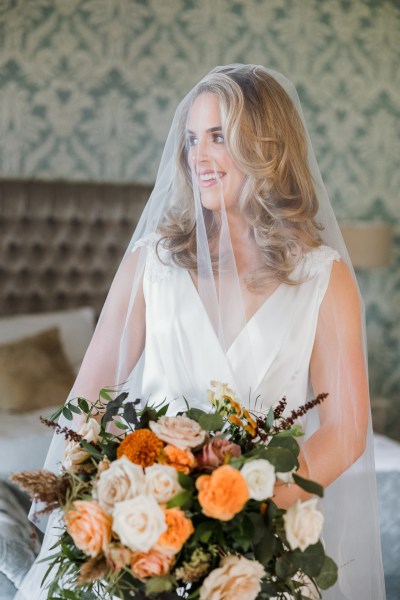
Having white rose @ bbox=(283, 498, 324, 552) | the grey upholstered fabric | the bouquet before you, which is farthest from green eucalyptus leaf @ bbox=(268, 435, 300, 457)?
the grey upholstered fabric

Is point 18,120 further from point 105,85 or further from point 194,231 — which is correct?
point 194,231

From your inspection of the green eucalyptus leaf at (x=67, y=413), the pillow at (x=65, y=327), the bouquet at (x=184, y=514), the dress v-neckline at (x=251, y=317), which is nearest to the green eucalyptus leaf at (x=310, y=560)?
the bouquet at (x=184, y=514)

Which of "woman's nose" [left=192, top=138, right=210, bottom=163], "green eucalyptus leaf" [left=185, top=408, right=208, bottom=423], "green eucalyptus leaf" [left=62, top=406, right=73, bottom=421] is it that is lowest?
"green eucalyptus leaf" [left=62, top=406, right=73, bottom=421]

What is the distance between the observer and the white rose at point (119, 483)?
1252mm

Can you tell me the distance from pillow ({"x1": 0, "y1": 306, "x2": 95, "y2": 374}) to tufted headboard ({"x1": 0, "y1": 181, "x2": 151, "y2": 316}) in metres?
0.16

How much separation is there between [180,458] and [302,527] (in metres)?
0.22

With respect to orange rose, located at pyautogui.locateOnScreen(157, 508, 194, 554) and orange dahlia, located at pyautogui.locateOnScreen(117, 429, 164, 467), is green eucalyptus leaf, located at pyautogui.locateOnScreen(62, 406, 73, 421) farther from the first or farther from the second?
orange rose, located at pyautogui.locateOnScreen(157, 508, 194, 554)

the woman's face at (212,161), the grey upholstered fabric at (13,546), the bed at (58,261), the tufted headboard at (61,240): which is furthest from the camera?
the tufted headboard at (61,240)

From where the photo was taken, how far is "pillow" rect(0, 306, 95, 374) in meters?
4.13

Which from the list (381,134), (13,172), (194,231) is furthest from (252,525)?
(381,134)

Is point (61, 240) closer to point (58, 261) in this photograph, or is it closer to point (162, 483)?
point (58, 261)

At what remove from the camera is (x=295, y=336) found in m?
1.87

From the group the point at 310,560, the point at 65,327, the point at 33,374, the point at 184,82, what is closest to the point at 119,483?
the point at 310,560

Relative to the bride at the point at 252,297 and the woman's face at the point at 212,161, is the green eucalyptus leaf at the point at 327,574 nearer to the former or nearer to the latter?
the bride at the point at 252,297
